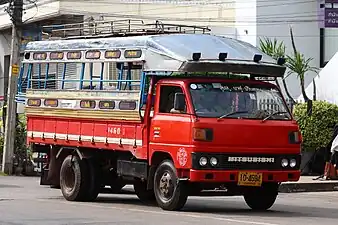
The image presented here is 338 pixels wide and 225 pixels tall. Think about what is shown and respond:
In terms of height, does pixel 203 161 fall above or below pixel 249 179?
above

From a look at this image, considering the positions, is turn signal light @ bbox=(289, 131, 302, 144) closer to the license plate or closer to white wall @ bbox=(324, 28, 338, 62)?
the license plate

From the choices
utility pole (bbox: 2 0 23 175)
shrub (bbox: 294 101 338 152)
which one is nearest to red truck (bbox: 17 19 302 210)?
shrub (bbox: 294 101 338 152)

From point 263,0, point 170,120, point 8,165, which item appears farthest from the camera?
point 263,0

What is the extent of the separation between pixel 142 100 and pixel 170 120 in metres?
0.89

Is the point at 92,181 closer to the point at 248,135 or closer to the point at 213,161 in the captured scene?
the point at 213,161

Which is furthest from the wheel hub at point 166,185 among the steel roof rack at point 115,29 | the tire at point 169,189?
the steel roof rack at point 115,29

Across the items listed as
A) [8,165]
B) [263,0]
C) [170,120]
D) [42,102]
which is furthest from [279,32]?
[170,120]

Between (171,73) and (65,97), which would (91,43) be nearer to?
(65,97)

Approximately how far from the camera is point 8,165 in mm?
30469

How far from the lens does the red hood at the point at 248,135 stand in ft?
47.5

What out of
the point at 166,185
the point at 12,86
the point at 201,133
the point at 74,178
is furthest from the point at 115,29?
the point at 12,86

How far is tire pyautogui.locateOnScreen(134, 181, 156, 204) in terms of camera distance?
17.7 metres

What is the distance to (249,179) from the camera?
1475 cm

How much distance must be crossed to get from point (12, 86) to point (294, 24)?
488 inches
